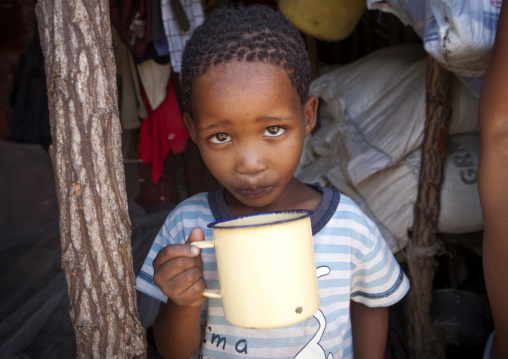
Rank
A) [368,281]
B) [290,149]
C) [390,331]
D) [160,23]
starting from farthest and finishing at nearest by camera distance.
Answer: [160,23]
[390,331]
[368,281]
[290,149]

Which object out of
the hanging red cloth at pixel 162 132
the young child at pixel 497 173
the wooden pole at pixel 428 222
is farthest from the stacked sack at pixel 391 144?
the hanging red cloth at pixel 162 132

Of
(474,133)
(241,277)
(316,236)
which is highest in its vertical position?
(241,277)

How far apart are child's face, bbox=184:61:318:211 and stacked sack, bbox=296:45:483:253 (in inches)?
42.5

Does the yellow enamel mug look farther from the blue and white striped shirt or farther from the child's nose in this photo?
the blue and white striped shirt

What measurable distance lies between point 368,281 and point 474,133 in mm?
1251

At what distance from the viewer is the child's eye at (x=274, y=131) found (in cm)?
104

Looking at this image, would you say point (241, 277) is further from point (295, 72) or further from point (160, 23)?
point (160, 23)

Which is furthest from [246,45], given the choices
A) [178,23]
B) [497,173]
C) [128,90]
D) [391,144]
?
[128,90]

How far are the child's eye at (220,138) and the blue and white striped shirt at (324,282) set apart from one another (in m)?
0.24

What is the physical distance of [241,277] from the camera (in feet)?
2.59

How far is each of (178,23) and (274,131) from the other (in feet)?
5.33

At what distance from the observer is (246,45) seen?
1005 mm

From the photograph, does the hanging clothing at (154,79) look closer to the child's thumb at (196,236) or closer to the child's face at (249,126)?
the child's face at (249,126)

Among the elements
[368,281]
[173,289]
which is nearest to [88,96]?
[173,289]
